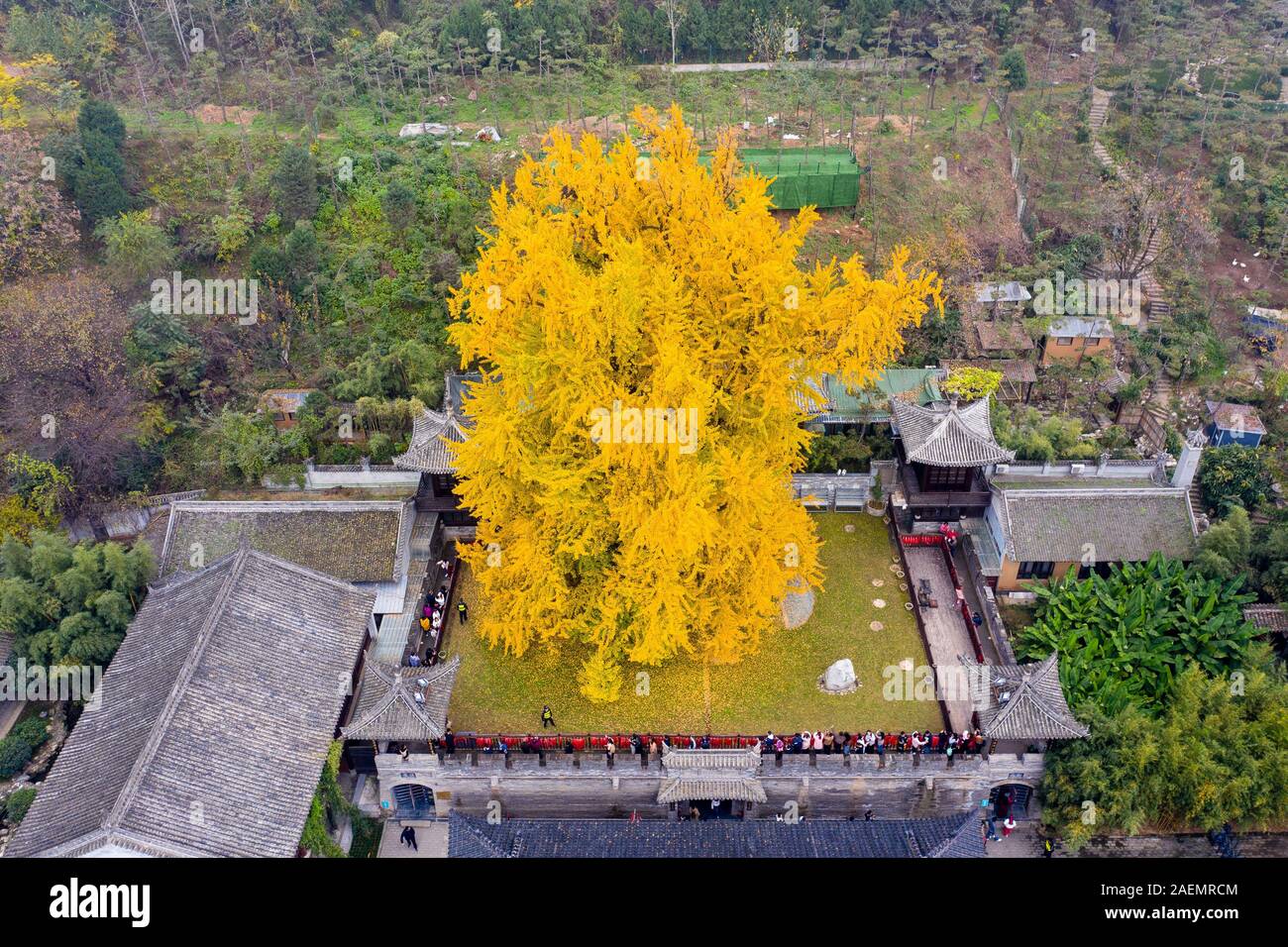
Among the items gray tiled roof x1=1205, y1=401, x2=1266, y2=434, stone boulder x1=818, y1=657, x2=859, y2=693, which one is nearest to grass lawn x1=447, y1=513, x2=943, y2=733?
stone boulder x1=818, y1=657, x2=859, y2=693

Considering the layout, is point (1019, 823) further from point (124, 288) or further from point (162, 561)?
point (124, 288)

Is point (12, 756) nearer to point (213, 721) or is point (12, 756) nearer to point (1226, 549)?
point (213, 721)

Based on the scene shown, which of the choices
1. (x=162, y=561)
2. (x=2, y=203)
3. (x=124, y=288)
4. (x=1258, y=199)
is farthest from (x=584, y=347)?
(x=1258, y=199)

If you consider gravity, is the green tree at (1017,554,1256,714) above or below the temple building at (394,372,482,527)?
below

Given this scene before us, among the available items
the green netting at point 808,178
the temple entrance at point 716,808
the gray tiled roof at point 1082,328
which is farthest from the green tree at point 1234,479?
the green netting at point 808,178

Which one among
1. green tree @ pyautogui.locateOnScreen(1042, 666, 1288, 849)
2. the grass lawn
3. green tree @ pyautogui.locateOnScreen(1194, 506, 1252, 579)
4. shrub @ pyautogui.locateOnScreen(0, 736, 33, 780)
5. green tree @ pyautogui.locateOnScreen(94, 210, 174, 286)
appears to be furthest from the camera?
green tree @ pyautogui.locateOnScreen(94, 210, 174, 286)

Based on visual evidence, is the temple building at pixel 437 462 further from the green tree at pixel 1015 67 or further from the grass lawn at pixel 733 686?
the green tree at pixel 1015 67

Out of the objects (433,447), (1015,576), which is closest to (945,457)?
(1015,576)

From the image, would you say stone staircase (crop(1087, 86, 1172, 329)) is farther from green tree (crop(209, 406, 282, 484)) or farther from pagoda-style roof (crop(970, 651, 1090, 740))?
green tree (crop(209, 406, 282, 484))
